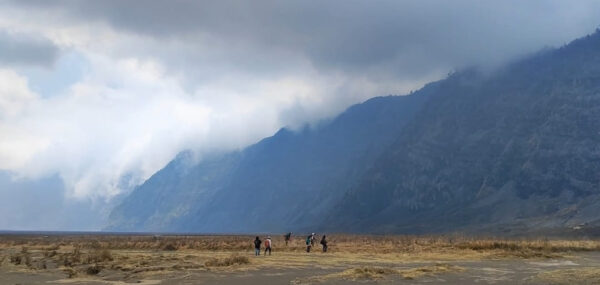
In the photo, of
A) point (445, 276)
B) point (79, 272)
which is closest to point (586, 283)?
point (445, 276)

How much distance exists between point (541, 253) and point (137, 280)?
41399 mm

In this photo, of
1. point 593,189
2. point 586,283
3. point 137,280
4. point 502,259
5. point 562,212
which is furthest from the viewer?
point 593,189

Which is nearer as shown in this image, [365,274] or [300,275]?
[365,274]

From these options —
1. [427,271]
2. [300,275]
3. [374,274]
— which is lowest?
[427,271]

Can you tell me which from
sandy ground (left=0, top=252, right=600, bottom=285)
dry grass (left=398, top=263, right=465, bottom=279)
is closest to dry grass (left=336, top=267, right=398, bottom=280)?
sandy ground (left=0, top=252, right=600, bottom=285)

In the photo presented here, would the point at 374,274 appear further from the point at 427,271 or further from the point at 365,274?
the point at 427,271

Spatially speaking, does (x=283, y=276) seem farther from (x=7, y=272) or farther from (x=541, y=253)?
(x=541, y=253)

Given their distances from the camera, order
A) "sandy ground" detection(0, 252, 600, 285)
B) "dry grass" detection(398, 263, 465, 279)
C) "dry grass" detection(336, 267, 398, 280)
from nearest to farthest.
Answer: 1. "sandy ground" detection(0, 252, 600, 285)
2. "dry grass" detection(336, 267, 398, 280)
3. "dry grass" detection(398, 263, 465, 279)

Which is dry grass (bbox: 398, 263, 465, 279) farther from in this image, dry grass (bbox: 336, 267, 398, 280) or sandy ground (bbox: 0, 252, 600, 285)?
dry grass (bbox: 336, 267, 398, 280)

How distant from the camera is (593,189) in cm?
19900

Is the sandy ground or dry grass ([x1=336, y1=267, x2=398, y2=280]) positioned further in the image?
dry grass ([x1=336, y1=267, x2=398, y2=280])

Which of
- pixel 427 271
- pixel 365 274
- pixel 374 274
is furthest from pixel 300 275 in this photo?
pixel 427 271

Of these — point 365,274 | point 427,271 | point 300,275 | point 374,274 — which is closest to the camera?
point 365,274

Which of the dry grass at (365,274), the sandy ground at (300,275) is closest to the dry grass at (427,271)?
the sandy ground at (300,275)
